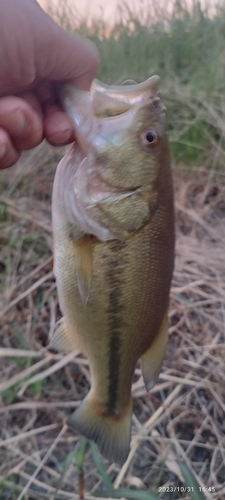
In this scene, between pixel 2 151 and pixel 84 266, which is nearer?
pixel 84 266

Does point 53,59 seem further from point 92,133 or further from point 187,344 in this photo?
point 187,344

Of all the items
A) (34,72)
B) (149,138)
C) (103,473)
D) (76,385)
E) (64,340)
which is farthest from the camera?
(76,385)

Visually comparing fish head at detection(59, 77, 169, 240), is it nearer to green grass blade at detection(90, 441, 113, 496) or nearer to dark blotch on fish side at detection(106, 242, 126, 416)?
dark blotch on fish side at detection(106, 242, 126, 416)

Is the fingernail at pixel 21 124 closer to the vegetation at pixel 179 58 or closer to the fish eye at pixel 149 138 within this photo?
the fish eye at pixel 149 138

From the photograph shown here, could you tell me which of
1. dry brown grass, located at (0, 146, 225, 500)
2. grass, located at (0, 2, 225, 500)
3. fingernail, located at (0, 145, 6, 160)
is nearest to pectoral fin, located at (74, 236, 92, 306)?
fingernail, located at (0, 145, 6, 160)

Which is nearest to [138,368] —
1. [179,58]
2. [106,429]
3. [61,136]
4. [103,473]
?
[103,473]

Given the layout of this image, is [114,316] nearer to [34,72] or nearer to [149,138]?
[149,138]
